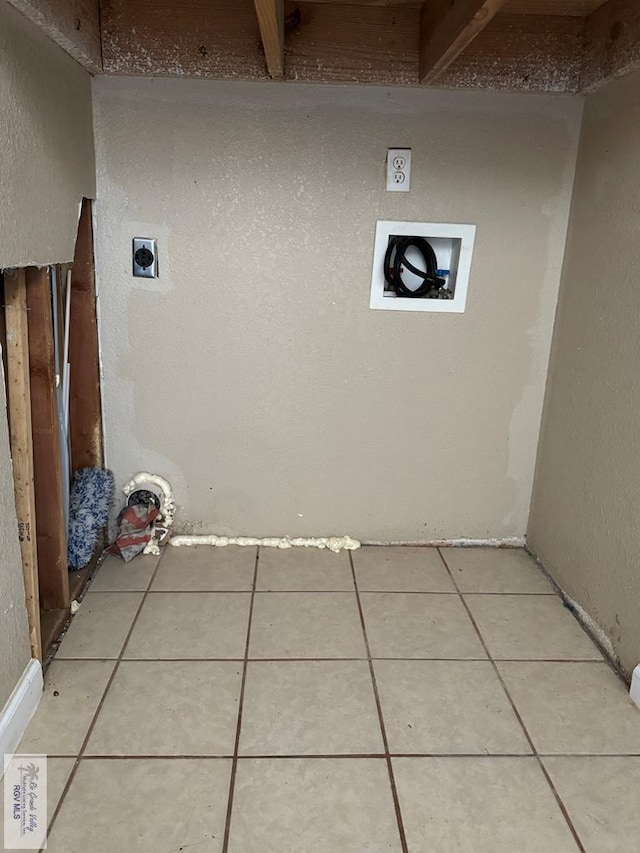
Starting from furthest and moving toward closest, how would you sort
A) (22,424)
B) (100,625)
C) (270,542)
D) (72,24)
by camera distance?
(270,542)
(100,625)
(72,24)
(22,424)

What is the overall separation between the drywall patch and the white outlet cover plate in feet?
2.96

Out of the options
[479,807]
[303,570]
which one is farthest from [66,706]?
[479,807]

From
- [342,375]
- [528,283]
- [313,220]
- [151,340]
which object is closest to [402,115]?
[313,220]

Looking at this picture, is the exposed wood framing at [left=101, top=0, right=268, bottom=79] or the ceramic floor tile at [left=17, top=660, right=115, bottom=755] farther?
the exposed wood framing at [left=101, top=0, right=268, bottom=79]

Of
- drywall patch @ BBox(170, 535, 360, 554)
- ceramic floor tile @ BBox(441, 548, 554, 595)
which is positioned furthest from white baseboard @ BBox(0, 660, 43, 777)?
ceramic floor tile @ BBox(441, 548, 554, 595)

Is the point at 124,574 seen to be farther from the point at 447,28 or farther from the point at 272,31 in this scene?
the point at 447,28

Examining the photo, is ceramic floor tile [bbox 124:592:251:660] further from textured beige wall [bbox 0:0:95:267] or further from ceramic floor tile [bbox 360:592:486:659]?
textured beige wall [bbox 0:0:95:267]

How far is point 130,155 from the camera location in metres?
2.00

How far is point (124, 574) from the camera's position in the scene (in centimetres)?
214

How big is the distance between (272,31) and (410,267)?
834 millimetres

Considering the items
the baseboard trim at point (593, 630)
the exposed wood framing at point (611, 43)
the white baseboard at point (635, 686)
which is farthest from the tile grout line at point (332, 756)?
the exposed wood framing at point (611, 43)

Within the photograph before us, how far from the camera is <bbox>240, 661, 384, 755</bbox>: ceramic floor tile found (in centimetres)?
145

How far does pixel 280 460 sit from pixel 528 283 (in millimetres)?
1089

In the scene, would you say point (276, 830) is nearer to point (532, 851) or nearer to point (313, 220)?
point (532, 851)
